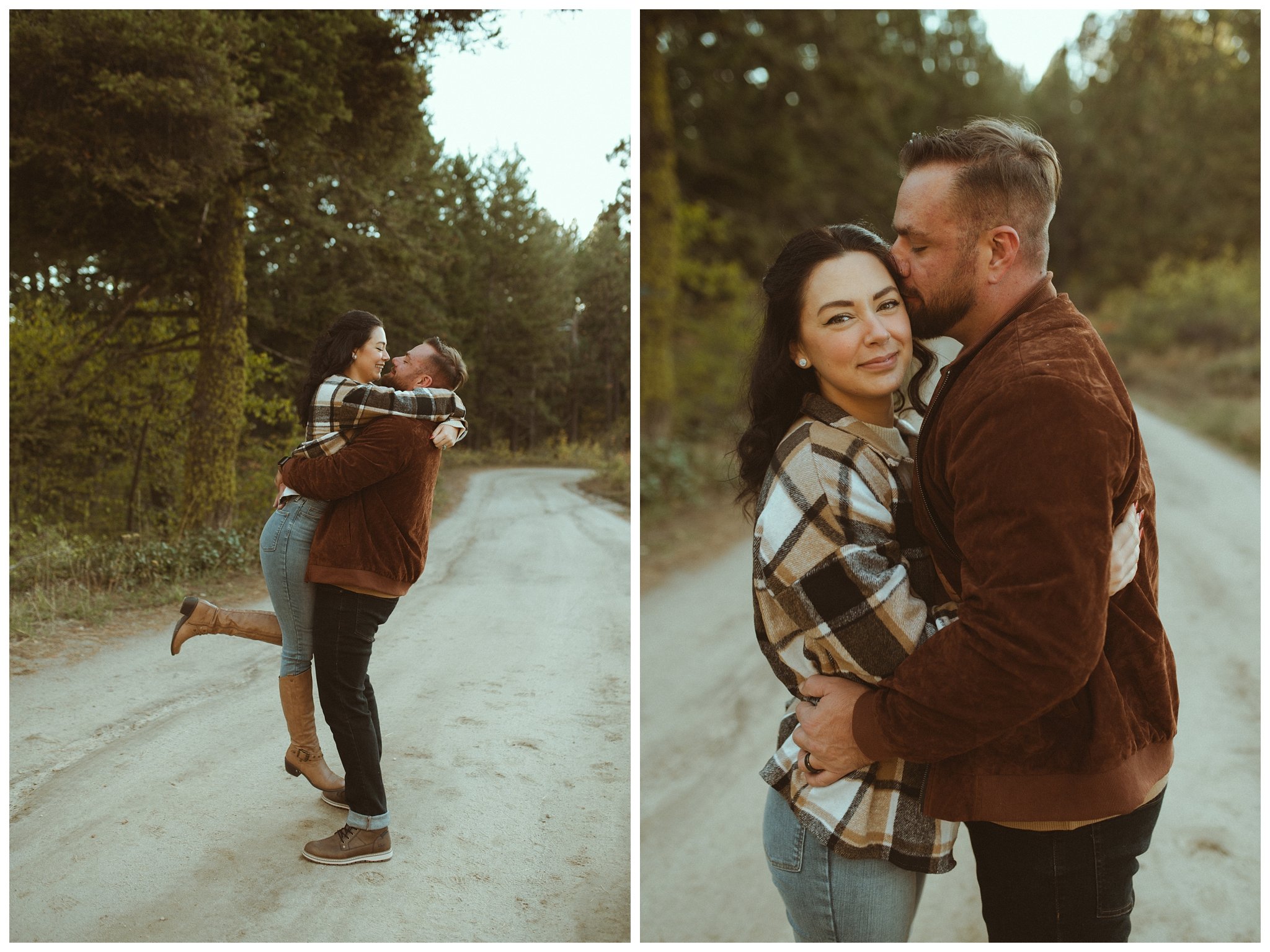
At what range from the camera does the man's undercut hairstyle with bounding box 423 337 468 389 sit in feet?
8.03

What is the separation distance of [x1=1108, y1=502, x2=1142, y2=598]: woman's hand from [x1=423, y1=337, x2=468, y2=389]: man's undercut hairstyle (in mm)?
1761

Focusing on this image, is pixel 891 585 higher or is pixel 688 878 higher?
pixel 891 585

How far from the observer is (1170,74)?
827 cm

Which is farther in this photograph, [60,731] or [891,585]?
[60,731]

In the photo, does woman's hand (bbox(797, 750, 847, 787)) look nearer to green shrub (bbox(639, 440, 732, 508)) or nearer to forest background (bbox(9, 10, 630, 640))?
forest background (bbox(9, 10, 630, 640))

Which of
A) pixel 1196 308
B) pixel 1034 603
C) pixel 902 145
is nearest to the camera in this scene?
pixel 1034 603

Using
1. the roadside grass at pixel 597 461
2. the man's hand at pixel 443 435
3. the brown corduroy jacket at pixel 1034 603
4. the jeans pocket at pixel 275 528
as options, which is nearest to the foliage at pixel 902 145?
the roadside grass at pixel 597 461

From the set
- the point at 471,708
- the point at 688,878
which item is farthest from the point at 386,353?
the point at 688,878

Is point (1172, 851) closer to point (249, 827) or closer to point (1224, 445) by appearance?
point (249, 827)

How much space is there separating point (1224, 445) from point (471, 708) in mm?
8332

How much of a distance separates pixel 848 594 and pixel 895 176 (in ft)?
32.9

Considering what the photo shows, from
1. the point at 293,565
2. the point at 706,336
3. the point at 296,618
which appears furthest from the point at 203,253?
the point at 706,336

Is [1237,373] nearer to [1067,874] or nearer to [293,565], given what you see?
[1067,874]

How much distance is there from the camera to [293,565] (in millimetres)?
2305
